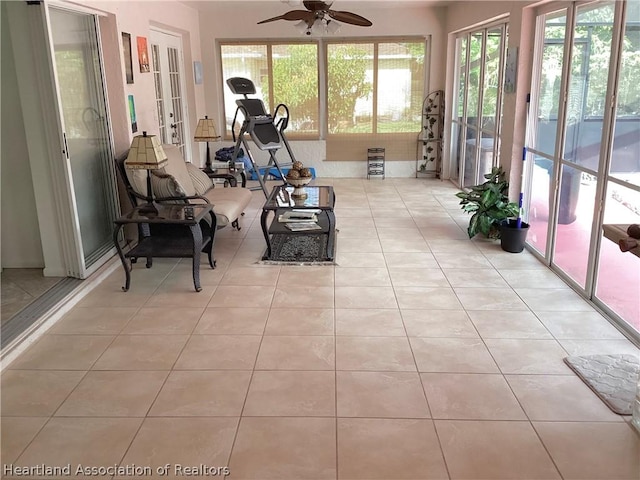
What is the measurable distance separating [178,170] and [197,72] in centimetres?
328

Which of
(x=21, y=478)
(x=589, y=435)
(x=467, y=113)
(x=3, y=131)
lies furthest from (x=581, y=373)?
(x=467, y=113)

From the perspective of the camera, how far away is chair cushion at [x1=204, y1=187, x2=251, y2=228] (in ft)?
15.0

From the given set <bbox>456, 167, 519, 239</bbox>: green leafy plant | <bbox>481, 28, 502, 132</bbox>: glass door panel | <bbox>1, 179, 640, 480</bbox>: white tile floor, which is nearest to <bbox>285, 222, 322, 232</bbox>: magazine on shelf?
<bbox>1, 179, 640, 480</bbox>: white tile floor

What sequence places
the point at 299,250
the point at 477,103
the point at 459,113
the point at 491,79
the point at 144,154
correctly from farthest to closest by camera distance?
the point at 459,113, the point at 477,103, the point at 491,79, the point at 299,250, the point at 144,154

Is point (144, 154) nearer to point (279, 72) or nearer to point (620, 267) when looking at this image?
point (620, 267)

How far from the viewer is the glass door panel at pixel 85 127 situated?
12.9ft

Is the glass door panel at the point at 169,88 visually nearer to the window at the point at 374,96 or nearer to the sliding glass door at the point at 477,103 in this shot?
the window at the point at 374,96

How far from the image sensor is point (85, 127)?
14.0 feet

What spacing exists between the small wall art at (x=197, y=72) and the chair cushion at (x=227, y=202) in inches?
114

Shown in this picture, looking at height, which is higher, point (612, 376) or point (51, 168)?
point (51, 168)

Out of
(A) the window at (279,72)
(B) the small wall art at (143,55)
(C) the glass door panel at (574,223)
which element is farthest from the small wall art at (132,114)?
(C) the glass door panel at (574,223)

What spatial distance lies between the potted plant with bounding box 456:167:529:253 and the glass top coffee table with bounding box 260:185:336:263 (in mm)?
1345

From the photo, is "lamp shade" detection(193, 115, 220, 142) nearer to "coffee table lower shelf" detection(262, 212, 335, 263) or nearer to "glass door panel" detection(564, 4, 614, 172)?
"coffee table lower shelf" detection(262, 212, 335, 263)

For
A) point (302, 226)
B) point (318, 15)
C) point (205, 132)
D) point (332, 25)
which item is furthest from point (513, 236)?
point (205, 132)
